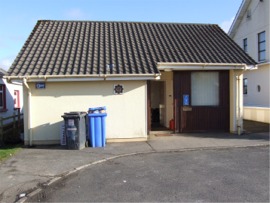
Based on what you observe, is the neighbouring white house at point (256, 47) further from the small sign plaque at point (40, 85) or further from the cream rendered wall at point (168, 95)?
the small sign plaque at point (40, 85)

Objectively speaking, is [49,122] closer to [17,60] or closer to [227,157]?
[17,60]

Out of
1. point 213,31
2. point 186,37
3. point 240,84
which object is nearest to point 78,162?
point 240,84

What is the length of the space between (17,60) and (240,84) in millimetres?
8396

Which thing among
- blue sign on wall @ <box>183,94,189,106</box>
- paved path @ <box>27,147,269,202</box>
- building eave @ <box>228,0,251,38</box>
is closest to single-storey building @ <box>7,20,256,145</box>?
blue sign on wall @ <box>183,94,189,106</box>

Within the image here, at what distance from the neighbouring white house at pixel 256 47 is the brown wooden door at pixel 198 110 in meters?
4.91

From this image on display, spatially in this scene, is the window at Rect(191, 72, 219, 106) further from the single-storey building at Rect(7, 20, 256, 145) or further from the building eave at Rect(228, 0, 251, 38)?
the building eave at Rect(228, 0, 251, 38)

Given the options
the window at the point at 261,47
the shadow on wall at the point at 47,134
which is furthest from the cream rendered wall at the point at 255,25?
the shadow on wall at the point at 47,134

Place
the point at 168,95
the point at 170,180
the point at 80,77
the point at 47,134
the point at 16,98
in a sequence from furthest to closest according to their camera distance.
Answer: the point at 16,98, the point at 168,95, the point at 47,134, the point at 80,77, the point at 170,180

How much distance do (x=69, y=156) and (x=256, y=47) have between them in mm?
15854

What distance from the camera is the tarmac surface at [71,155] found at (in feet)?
20.8

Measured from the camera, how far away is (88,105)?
11.3m

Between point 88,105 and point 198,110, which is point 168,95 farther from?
point 88,105

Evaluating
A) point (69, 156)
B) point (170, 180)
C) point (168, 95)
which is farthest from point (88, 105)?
point (170, 180)

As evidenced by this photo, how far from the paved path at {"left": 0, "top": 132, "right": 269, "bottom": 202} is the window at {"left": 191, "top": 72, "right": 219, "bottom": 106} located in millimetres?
1445
